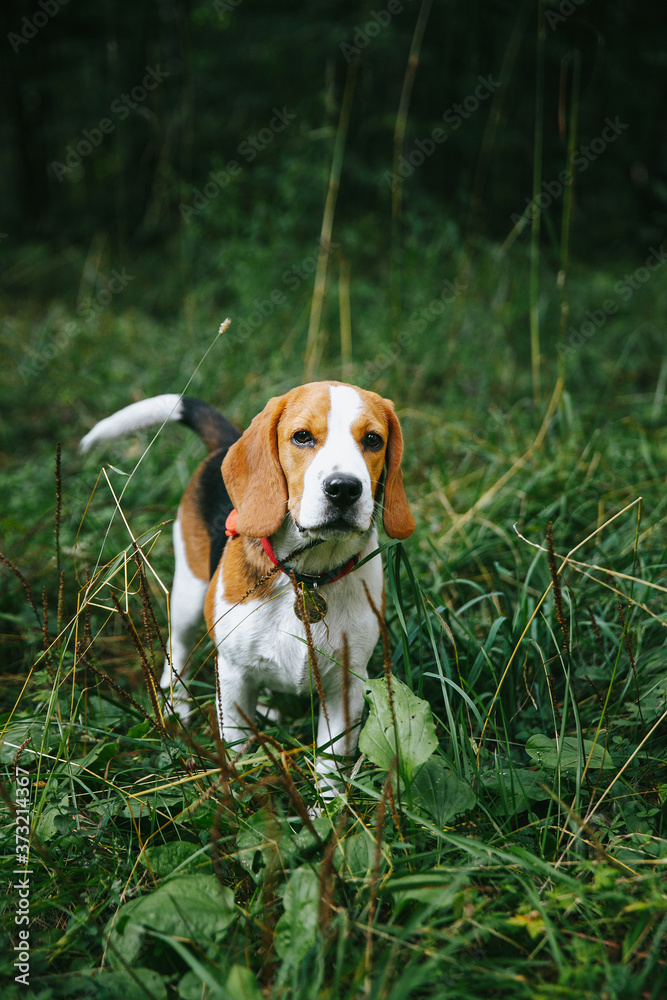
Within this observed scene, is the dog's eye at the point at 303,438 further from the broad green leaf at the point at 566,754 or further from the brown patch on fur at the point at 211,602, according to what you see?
the broad green leaf at the point at 566,754

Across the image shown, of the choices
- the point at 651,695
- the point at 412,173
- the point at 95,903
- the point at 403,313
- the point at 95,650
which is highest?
the point at 412,173

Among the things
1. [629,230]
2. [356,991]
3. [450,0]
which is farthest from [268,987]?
[629,230]

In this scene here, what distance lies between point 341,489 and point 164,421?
3.29 ft

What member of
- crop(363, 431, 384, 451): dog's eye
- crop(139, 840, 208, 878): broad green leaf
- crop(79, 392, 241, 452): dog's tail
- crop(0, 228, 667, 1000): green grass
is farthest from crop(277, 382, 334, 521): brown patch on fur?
crop(139, 840, 208, 878): broad green leaf

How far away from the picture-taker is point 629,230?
1018 centimetres

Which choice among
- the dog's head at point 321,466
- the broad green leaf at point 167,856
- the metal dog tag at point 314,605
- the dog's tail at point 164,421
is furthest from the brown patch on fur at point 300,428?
the broad green leaf at point 167,856

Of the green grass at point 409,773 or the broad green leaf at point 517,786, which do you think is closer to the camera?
the green grass at point 409,773

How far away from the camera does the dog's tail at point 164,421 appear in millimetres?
2906

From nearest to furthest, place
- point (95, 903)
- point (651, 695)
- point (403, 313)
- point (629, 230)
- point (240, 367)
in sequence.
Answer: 1. point (95, 903)
2. point (651, 695)
3. point (240, 367)
4. point (403, 313)
5. point (629, 230)

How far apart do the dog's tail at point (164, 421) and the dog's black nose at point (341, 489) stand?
937mm

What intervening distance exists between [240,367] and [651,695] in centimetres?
414

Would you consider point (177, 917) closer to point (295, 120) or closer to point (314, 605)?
point (314, 605)

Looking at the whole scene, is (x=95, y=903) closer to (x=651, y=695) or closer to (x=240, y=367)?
(x=651, y=695)

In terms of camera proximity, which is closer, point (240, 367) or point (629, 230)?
point (240, 367)
